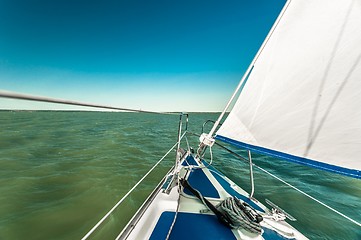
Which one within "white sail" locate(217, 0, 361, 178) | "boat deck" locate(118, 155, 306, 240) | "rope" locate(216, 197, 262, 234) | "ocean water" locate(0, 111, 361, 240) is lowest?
"ocean water" locate(0, 111, 361, 240)

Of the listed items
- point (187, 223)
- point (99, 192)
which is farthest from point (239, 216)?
point (99, 192)

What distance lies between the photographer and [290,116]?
5.06 feet

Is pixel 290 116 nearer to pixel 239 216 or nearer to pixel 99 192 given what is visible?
pixel 239 216

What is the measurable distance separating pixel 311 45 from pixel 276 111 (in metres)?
0.71

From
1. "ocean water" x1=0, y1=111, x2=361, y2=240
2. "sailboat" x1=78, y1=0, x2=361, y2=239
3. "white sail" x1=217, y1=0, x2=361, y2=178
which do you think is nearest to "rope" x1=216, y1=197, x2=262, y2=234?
"sailboat" x1=78, y1=0, x2=361, y2=239

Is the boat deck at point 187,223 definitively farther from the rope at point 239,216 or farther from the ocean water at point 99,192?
the ocean water at point 99,192

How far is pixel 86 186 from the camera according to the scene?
13.1 ft

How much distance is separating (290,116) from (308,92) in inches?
10.2

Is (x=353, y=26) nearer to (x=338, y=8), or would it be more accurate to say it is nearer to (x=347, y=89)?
(x=338, y=8)

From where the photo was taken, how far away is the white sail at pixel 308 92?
128cm

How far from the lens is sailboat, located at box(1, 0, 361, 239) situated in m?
1.31

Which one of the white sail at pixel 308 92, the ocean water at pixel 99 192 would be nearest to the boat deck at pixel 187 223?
the white sail at pixel 308 92

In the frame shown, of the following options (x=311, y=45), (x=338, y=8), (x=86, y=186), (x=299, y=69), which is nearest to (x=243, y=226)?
(x=299, y=69)

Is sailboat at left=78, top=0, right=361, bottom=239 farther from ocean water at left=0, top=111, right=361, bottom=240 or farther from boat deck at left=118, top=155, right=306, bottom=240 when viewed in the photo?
ocean water at left=0, top=111, right=361, bottom=240
